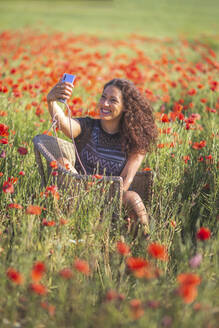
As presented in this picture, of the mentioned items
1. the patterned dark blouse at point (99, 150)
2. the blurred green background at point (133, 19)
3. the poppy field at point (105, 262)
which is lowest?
the poppy field at point (105, 262)

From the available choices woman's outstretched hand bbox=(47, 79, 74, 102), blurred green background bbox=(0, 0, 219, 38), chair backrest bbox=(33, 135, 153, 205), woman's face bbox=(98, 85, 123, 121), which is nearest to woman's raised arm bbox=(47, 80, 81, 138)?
woman's outstretched hand bbox=(47, 79, 74, 102)

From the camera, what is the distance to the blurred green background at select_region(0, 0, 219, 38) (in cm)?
1744

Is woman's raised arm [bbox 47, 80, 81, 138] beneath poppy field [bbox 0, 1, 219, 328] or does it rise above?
above

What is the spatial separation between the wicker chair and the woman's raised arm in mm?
115

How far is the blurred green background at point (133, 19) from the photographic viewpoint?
17.4 meters

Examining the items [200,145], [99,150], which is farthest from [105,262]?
[200,145]

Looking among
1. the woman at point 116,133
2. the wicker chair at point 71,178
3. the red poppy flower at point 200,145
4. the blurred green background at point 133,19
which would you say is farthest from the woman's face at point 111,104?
the blurred green background at point 133,19

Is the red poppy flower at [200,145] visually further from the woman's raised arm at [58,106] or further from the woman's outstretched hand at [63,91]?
the woman's outstretched hand at [63,91]

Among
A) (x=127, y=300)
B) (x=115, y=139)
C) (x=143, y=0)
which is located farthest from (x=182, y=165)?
(x=143, y=0)

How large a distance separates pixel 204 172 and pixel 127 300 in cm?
130

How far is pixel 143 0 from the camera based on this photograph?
34031 mm

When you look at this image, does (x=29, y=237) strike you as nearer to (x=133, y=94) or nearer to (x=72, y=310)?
(x=72, y=310)

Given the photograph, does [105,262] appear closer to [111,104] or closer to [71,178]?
[71,178]

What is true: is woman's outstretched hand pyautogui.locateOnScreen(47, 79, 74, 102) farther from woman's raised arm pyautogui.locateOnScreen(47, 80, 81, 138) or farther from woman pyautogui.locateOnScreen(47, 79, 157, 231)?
woman pyautogui.locateOnScreen(47, 79, 157, 231)
